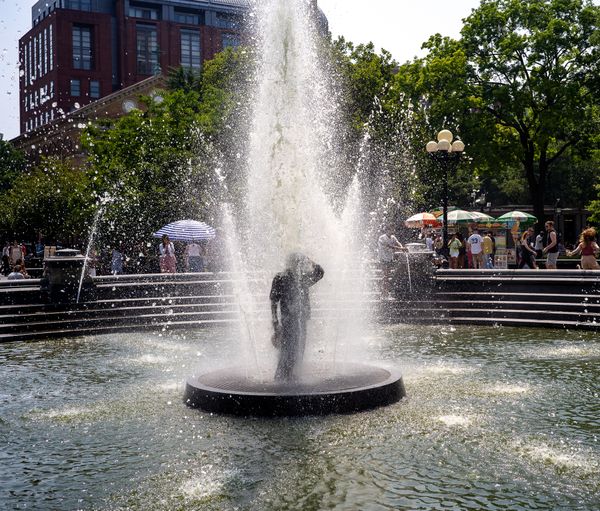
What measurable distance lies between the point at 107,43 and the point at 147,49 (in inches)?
205

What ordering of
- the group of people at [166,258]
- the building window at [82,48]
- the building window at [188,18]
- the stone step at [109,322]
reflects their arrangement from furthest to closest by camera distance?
the building window at [188,18] < the building window at [82,48] < the group of people at [166,258] < the stone step at [109,322]

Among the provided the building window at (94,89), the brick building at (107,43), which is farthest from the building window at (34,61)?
Result: the building window at (94,89)

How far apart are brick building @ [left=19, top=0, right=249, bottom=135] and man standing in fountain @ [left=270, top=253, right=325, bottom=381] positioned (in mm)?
78500

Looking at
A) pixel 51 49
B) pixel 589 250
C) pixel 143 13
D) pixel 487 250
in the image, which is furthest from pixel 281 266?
pixel 143 13

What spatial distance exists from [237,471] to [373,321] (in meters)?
11.3

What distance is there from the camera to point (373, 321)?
57.4 feet

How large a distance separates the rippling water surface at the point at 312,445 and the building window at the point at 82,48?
82.8 metres

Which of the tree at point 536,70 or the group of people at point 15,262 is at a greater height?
the tree at point 536,70

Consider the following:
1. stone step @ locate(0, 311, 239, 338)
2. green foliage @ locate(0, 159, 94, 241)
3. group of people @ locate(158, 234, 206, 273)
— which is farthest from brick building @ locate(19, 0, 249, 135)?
stone step @ locate(0, 311, 239, 338)

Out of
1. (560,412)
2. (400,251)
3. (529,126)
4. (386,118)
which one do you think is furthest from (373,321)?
(529,126)

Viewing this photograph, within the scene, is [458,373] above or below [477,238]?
below

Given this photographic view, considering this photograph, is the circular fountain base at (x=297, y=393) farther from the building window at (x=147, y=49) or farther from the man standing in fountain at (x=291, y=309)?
the building window at (x=147, y=49)

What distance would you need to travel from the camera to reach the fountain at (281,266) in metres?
8.51

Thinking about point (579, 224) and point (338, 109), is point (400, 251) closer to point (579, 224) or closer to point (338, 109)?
point (338, 109)
